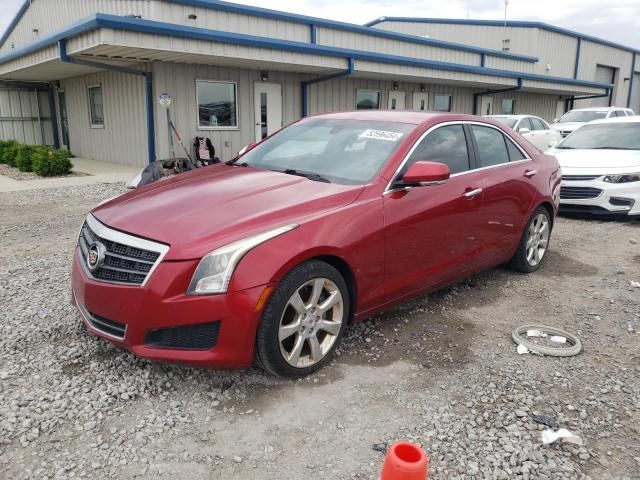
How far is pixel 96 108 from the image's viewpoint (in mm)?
16156

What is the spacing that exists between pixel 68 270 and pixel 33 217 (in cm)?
337

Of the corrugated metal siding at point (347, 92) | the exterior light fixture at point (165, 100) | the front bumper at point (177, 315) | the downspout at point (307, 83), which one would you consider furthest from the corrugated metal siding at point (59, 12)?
the front bumper at point (177, 315)

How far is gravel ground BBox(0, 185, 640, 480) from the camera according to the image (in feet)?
8.21

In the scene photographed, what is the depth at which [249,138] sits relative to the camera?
14461mm

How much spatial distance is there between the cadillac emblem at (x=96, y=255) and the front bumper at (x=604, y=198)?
7.32 meters

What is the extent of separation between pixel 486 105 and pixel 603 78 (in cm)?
1778

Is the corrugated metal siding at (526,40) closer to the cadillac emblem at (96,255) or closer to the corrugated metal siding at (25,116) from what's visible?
the corrugated metal siding at (25,116)

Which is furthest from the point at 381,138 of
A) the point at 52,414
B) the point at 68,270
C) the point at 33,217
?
the point at 33,217

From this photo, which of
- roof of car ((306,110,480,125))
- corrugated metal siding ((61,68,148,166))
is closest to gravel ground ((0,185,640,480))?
roof of car ((306,110,480,125))

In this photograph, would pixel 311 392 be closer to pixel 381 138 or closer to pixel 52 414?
pixel 52 414

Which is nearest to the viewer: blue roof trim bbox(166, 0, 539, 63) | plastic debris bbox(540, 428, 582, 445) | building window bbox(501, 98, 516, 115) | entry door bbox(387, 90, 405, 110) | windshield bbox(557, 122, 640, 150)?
plastic debris bbox(540, 428, 582, 445)

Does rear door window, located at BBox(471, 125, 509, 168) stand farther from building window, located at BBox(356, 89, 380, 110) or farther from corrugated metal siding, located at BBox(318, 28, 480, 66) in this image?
corrugated metal siding, located at BBox(318, 28, 480, 66)

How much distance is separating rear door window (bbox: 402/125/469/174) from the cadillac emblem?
2.11 metres

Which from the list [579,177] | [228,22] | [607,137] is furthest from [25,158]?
[607,137]
